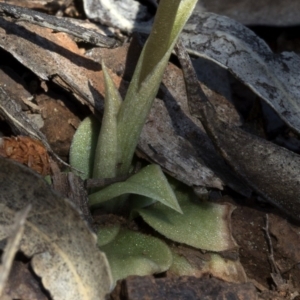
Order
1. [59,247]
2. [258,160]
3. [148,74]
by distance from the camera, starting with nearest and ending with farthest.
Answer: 1. [59,247]
2. [148,74]
3. [258,160]

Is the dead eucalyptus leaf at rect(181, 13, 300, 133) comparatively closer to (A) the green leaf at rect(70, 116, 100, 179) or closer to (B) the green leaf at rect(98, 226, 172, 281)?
(A) the green leaf at rect(70, 116, 100, 179)

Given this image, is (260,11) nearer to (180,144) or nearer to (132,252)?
(180,144)

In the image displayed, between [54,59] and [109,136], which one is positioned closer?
[109,136]

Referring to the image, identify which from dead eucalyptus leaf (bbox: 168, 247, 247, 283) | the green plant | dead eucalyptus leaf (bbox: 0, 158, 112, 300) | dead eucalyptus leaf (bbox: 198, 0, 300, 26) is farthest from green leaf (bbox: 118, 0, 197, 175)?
dead eucalyptus leaf (bbox: 198, 0, 300, 26)

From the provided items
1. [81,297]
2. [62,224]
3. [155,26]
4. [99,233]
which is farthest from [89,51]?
[81,297]

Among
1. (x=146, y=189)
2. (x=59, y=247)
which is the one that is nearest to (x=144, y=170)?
(x=146, y=189)

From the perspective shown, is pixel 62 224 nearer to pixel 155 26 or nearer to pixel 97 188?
pixel 97 188
